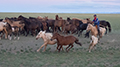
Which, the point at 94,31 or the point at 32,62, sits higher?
the point at 94,31

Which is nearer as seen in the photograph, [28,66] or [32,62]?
A: [28,66]

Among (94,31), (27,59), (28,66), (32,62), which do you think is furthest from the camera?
(94,31)

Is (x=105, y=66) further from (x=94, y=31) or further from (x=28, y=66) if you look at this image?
(x=94, y=31)

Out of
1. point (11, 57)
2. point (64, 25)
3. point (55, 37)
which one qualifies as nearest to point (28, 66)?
point (11, 57)

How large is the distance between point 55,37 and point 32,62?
1.81 m

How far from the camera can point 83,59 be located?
26.0ft

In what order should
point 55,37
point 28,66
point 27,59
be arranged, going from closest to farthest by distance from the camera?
point 28,66
point 27,59
point 55,37

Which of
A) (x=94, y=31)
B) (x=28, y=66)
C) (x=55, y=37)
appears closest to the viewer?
(x=28, y=66)

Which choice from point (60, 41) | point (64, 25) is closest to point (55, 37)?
point (60, 41)

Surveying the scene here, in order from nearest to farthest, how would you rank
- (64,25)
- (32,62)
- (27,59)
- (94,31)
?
(32,62)
(27,59)
(94,31)
(64,25)

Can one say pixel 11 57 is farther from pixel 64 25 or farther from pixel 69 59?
pixel 64 25

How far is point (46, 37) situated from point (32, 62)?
202 cm

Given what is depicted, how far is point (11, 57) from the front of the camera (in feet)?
26.7

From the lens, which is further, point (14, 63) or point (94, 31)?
point (94, 31)
